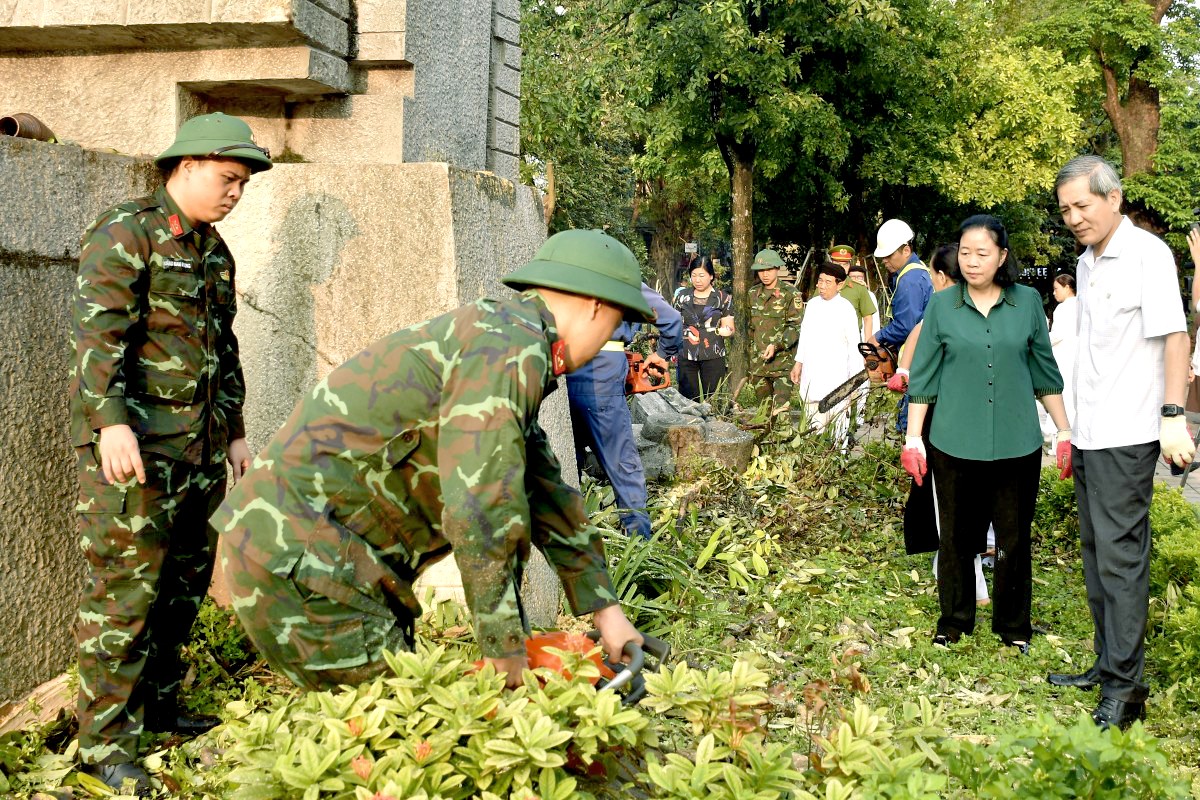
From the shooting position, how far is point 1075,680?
4785mm

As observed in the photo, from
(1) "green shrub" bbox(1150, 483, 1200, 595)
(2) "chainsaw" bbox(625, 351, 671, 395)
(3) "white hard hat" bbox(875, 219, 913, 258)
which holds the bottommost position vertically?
(1) "green shrub" bbox(1150, 483, 1200, 595)

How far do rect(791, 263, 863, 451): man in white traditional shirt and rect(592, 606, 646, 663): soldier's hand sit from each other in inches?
267

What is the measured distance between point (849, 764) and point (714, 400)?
7324 millimetres

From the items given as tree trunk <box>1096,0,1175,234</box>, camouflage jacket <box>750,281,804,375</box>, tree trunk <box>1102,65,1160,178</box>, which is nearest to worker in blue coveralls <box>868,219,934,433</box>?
camouflage jacket <box>750,281,804,375</box>

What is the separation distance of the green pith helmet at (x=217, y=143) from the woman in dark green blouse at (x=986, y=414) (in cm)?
315

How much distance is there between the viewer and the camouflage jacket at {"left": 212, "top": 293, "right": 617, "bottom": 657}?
244cm

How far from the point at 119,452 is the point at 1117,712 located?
369 centimetres

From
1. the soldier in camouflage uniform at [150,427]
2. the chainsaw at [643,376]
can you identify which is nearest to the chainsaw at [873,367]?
the chainsaw at [643,376]

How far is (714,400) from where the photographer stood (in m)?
9.72

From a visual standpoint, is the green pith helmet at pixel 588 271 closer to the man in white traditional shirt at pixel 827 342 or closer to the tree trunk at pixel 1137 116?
the man in white traditional shirt at pixel 827 342

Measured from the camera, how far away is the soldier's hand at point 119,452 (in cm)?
334

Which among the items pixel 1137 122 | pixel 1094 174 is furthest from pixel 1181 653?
pixel 1137 122

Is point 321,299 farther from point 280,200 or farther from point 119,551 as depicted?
point 119,551

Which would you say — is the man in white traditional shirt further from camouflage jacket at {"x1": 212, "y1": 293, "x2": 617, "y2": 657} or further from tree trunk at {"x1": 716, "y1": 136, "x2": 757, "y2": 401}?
tree trunk at {"x1": 716, "y1": 136, "x2": 757, "y2": 401}
